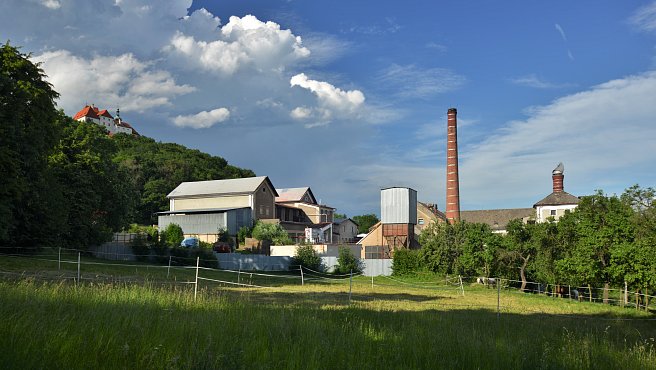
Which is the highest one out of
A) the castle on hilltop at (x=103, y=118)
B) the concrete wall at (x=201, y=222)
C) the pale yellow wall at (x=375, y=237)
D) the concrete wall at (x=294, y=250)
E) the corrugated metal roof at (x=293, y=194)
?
the castle on hilltop at (x=103, y=118)

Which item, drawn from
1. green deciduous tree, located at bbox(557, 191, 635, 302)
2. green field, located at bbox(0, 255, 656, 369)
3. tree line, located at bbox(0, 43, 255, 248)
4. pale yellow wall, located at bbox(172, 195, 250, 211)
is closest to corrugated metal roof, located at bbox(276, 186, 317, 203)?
pale yellow wall, located at bbox(172, 195, 250, 211)

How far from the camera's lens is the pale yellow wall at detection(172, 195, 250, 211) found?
78.4m

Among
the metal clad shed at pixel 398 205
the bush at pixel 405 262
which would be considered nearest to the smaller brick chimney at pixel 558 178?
the metal clad shed at pixel 398 205

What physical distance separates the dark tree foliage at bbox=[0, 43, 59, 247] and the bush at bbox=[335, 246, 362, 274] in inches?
1096

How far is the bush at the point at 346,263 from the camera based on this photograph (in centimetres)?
5562

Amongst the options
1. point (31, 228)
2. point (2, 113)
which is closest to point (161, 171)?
point (31, 228)

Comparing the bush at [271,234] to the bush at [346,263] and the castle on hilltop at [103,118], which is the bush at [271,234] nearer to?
the bush at [346,263]

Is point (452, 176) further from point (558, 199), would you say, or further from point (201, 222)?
point (201, 222)

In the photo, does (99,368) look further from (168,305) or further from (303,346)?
(168,305)

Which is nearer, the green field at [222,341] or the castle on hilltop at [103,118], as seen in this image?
the green field at [222,341]

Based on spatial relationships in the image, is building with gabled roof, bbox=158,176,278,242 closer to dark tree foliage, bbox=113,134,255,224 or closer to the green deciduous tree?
dark tree foliage, bbox=113,134,255,224

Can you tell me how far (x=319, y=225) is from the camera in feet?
287

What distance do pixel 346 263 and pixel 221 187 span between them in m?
33.6

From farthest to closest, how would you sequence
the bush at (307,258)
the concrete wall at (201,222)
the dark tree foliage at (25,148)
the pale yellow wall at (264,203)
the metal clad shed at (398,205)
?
the pale yellow wall at (264,203) → the concrete wall at (201,222) → the metal clad shed at (398,205) → the bush at (307,258) → the dark tree foliage at (25,148)
